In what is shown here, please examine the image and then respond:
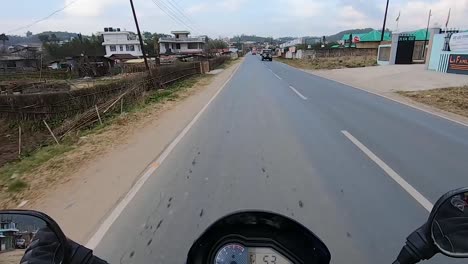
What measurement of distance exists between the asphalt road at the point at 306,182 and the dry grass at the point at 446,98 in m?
2.96

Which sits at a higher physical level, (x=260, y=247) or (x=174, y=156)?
(x=260, y=247)

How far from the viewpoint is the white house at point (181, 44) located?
10063 centimetres

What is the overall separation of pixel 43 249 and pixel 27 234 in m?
0.10

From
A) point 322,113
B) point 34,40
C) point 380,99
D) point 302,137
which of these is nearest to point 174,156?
point 302,137

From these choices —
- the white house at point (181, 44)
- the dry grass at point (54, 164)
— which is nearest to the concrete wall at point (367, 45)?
the white house at point (181, 44)

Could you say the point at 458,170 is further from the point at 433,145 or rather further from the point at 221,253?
the point at 221,253

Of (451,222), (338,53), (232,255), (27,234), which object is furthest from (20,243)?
(338,53)

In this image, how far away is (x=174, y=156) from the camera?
22.5 ft

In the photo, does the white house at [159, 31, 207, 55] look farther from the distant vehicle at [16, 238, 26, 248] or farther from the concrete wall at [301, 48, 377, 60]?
the distant vehicle at [16, 238, 26, 248]

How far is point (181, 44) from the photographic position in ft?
348

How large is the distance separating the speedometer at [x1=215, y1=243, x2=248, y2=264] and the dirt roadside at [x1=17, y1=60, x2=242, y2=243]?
8.60 feet

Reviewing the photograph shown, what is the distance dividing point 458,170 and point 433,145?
5.37ft

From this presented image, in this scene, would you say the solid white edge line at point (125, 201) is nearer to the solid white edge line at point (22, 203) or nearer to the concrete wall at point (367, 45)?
the solid white edge line at point (22, 203)

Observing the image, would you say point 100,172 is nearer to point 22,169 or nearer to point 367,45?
point 22,169
